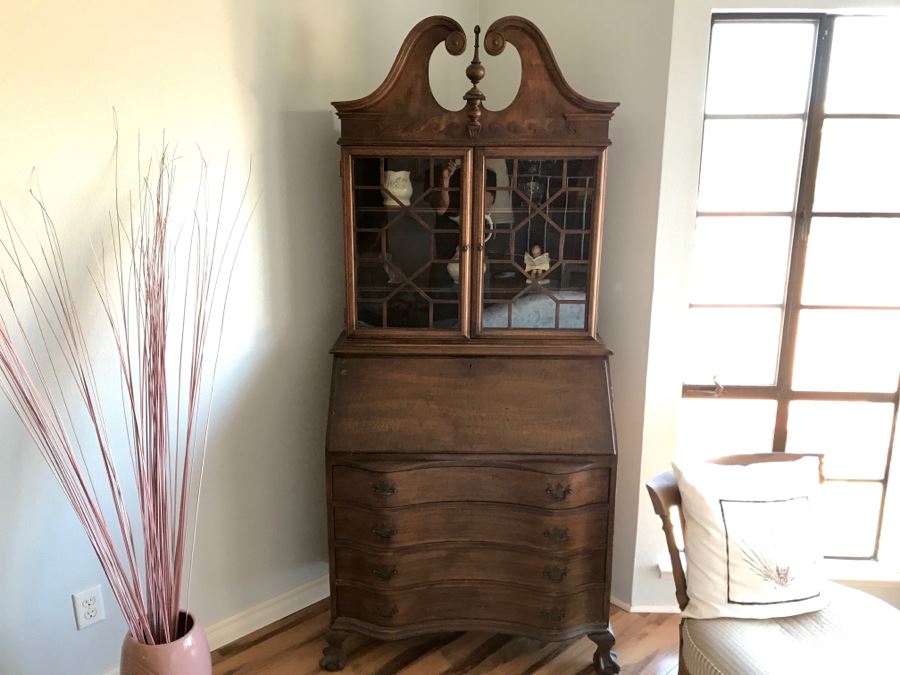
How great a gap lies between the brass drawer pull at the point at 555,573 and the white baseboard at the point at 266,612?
887 millimetres

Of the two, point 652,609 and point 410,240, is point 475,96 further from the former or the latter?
point 652,609

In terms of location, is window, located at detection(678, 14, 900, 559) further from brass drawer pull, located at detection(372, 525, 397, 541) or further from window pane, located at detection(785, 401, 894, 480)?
brass drawer pull, located at detection(372, 525, 397, 541)

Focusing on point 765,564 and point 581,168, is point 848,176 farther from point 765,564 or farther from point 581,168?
point 765,564

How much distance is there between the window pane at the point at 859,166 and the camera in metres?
1.96

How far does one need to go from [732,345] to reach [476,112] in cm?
111

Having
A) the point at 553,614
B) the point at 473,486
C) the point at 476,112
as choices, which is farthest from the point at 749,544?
the point at 476,112

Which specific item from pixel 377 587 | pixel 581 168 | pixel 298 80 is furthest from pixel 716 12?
pixel 377 587

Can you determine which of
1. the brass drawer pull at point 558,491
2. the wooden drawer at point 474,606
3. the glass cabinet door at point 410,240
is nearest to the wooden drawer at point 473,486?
the brass drawer pull at point 558,491

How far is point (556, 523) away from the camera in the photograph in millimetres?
1835

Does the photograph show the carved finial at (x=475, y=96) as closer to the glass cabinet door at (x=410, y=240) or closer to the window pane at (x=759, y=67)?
the glass cabinet door at (x=410, y=240)

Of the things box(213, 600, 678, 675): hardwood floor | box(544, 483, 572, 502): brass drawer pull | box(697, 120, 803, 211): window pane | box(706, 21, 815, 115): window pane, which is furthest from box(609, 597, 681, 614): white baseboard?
box(706, 21, 815, 115): window pane

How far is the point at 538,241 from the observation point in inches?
74.3

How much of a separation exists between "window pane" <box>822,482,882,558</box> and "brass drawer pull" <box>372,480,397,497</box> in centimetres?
Answer: 146

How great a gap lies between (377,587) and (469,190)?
45.3 inches
